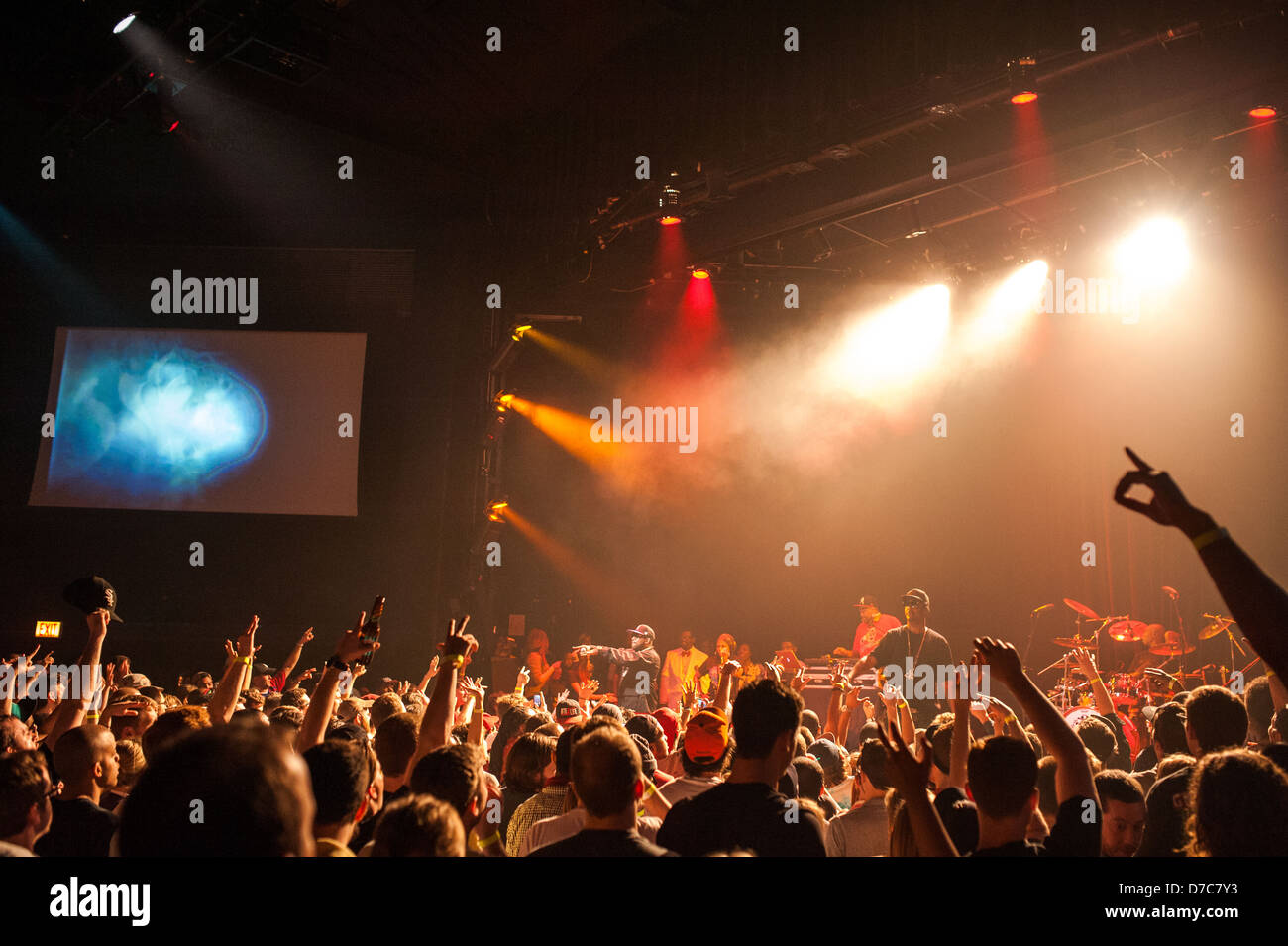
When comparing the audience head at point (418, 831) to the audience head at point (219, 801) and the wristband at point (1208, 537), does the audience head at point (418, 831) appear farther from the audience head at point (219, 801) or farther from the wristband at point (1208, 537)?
the wristband at point (1208, 537)

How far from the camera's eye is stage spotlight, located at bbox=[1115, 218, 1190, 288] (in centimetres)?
912

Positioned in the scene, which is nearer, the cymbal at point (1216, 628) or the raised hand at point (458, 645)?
the raised hand at point (458, 645)

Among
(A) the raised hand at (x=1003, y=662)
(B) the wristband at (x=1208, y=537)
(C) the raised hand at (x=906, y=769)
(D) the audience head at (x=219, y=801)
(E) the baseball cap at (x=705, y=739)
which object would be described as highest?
(B) the wristband at (x=1208, y=537)

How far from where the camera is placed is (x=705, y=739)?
9.92ft

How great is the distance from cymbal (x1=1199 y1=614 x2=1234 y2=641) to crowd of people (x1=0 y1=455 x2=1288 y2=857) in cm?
828

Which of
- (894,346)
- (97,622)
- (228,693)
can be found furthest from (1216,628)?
(97,622)

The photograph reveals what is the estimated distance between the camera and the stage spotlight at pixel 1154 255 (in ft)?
29.9

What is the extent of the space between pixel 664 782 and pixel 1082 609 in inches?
391

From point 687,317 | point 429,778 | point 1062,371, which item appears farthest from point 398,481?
point 429,778

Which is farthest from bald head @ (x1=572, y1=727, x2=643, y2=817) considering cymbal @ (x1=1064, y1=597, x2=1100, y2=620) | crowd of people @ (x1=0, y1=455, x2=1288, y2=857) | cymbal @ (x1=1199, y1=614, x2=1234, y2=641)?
cymbal @ (x1=1199, y1=614, x2=1234, y2=641)

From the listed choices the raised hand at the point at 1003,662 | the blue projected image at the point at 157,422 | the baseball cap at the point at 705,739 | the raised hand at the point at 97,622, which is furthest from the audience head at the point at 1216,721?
A: the blue projected image at the point at 157,422

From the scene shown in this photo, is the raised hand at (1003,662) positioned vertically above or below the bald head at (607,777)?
above

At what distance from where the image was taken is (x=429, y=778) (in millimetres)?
2273

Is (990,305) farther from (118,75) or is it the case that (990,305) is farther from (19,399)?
(19,399)
